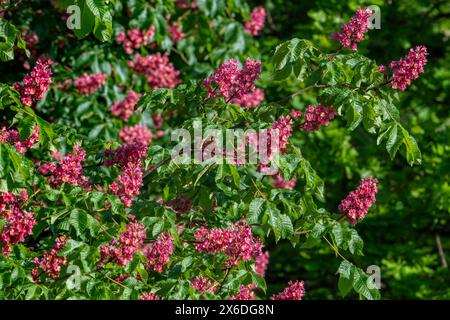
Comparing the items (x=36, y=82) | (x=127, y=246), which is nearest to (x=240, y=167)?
(x=127, y=246)

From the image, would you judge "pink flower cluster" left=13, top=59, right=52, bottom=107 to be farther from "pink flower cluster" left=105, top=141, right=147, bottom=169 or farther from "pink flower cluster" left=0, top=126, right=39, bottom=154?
"pink flower cluster" left=105, top=141, right=147, bottom=169

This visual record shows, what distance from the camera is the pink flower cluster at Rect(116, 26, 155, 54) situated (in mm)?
6145

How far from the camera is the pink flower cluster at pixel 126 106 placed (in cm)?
612

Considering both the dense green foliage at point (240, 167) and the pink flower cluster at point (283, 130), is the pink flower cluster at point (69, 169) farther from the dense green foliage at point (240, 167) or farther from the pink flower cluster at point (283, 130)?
the pink flower cluster at point (283, 130)

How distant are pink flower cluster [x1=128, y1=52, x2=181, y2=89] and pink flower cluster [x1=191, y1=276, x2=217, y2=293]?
2.70 metres

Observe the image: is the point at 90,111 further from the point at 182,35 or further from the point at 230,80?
the point at 230,80

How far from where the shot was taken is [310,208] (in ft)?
12.8

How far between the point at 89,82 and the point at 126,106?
1.13ft

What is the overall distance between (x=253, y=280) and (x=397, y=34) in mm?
4425

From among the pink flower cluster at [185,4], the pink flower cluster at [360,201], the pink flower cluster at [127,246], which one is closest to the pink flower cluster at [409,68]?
the pink flower cluster at [360,201]

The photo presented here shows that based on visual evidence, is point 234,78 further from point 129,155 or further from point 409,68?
point 409,68

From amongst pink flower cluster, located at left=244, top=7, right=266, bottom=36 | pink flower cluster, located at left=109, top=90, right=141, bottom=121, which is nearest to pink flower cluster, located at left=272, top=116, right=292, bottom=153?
pink flower cluster, located at left=109, top=90, right=141, bottom=121

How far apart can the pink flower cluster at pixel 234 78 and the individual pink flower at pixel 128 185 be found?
58cm
